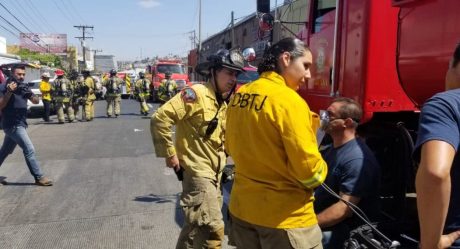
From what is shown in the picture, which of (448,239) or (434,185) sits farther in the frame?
(448,239)

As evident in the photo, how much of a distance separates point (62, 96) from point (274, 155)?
13.5 meters

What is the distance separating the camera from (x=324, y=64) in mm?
4125

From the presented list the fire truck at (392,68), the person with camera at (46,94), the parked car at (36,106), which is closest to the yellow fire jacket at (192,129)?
the fire truck at (392,68)

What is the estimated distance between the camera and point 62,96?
563 inches

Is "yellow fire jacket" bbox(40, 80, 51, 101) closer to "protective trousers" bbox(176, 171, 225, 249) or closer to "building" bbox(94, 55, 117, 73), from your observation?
"protective trousers" bbox(176, 171, 225, 249)

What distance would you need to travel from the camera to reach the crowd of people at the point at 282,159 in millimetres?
1586

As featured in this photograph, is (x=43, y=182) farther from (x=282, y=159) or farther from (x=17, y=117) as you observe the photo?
(x=282, y=159)

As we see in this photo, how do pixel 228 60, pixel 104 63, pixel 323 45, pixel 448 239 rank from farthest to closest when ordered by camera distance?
pixel 104 63 → pixel 323 45 → pixel 228 60 → pixel 448 239

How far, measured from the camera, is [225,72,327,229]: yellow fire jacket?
2.00 metres

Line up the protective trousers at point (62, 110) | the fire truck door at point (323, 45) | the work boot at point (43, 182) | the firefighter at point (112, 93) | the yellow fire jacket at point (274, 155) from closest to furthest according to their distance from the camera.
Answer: the yellow fire jacket at point (274, 155)
the fire truck door at point (323, 45)
the work boot at point (43, 182)
the protective trousers at point (62, 110)
the firefighter at point (112, 93)

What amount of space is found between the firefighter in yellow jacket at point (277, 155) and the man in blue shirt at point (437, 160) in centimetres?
52

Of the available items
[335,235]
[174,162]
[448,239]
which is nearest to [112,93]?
[174,162]

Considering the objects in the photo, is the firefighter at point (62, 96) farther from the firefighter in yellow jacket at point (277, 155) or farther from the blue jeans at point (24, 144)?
the firefighter in yellow jacket at point (277, 155)

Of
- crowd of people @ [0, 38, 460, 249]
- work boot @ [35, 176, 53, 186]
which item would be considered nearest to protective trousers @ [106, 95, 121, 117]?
work boot @ [35, 176, 53, 186]
